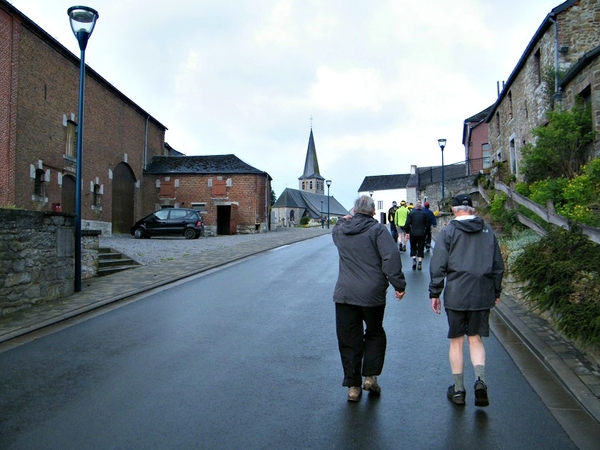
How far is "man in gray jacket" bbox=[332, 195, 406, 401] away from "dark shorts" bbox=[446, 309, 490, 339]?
486mm

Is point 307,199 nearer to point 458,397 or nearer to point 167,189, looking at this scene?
point 167,189

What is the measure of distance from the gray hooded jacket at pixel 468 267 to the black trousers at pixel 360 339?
0.55 meters

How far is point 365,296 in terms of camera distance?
4480 mm

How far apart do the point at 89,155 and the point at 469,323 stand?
26.6 m

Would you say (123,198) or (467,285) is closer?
(467,285)

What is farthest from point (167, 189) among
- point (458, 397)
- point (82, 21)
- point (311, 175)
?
point (311, 175)

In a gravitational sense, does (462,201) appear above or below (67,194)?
below

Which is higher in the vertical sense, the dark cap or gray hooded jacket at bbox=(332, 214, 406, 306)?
the dark cap

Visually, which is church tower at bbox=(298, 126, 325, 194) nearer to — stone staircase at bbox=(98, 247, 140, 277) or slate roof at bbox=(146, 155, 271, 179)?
slate roof at bbox=(146, 155, 271, 179)

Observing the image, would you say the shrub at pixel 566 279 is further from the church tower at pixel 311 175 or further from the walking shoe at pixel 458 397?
the church tower at pixel 311 175

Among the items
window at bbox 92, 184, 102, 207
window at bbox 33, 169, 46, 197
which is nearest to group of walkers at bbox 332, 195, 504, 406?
window at bbox 33, 169, 46, 197

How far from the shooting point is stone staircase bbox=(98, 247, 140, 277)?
40.4ft

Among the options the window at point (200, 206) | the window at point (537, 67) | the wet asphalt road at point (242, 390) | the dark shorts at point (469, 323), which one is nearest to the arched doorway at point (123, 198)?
the window at point (200, 206)

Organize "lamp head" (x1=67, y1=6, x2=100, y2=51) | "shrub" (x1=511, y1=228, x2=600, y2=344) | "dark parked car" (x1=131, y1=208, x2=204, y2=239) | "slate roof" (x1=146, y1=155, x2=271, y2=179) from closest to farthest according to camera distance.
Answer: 1. "shrub" (x1=511, y1=228, x2=600, y2=344)
2. "lamp head" (x1=67, y1=6, x2=100, y2=51)
3. "dark parked car" (x1=131, y1=208, x2=204, y2=239)
4. "slate roof" (x1=146, y1=155, x2=271, y2=179)
